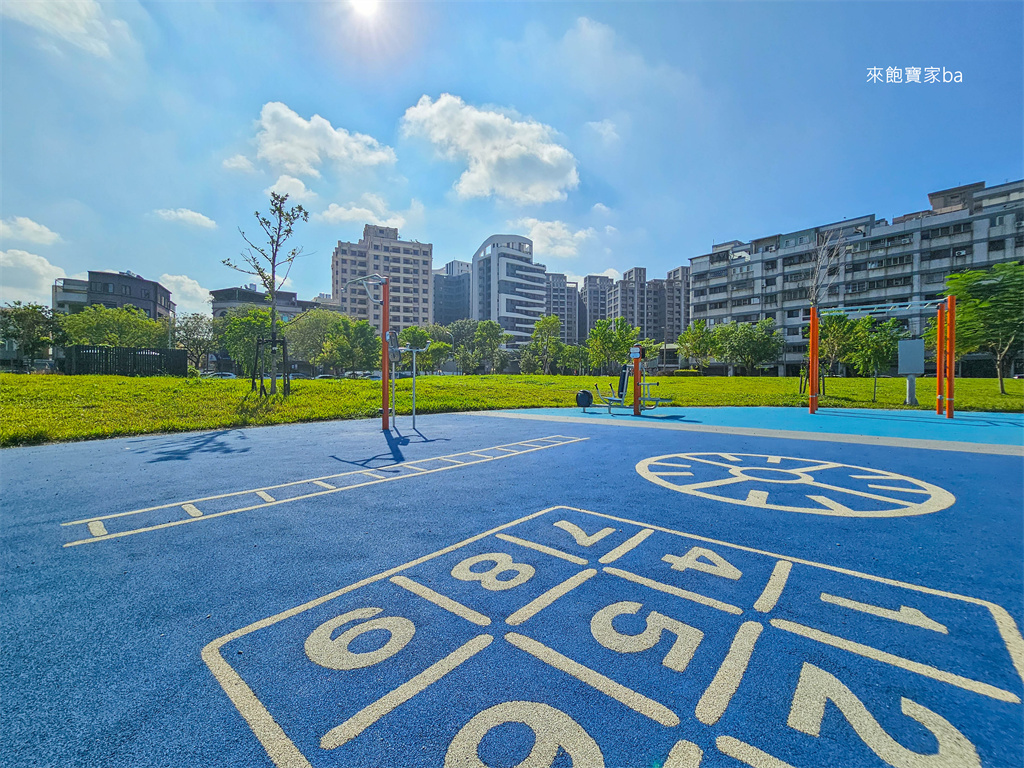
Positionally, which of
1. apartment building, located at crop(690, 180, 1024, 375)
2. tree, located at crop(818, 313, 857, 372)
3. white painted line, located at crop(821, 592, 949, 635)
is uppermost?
apartment building, located at crop(690, 180, 1024, 375)

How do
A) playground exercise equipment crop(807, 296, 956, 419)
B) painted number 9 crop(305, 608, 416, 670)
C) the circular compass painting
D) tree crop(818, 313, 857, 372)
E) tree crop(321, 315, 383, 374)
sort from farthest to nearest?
tree crop(321, 315, 383, 374)
tree crop(818, 313, 857, 372)
playground exercise equipment crop(807, 296, 956, 419)
the circular compass painting
painted number 9 crop(305, 608, 416, 670)

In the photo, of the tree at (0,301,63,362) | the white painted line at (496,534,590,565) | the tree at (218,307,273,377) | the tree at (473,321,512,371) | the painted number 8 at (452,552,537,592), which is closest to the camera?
the painted number 8 at (452,552,537,592)

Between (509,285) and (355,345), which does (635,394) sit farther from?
(509,285)

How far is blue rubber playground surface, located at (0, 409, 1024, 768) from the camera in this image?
5.51ft

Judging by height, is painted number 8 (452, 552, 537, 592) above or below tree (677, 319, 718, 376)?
below

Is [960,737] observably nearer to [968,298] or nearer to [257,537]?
[257,537]

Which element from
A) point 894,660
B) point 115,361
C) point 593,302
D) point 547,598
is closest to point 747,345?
point 894,660

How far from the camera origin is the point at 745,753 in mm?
1602

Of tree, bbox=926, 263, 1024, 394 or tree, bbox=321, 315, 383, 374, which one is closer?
tree, bbox=926, 263, 1024, 394

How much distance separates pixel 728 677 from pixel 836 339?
2923cm

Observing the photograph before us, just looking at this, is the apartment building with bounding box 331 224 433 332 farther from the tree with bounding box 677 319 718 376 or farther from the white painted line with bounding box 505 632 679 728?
the white painted line with bounding box 505 632 679 728

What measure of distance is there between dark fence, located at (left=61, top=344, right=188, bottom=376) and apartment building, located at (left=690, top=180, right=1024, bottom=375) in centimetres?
5091

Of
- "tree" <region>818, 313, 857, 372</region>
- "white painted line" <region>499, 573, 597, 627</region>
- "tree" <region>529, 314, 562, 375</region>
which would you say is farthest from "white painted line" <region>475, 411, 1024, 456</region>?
"tree" <region>529, 314, 562, 375</region>

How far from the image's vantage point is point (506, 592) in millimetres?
2770
